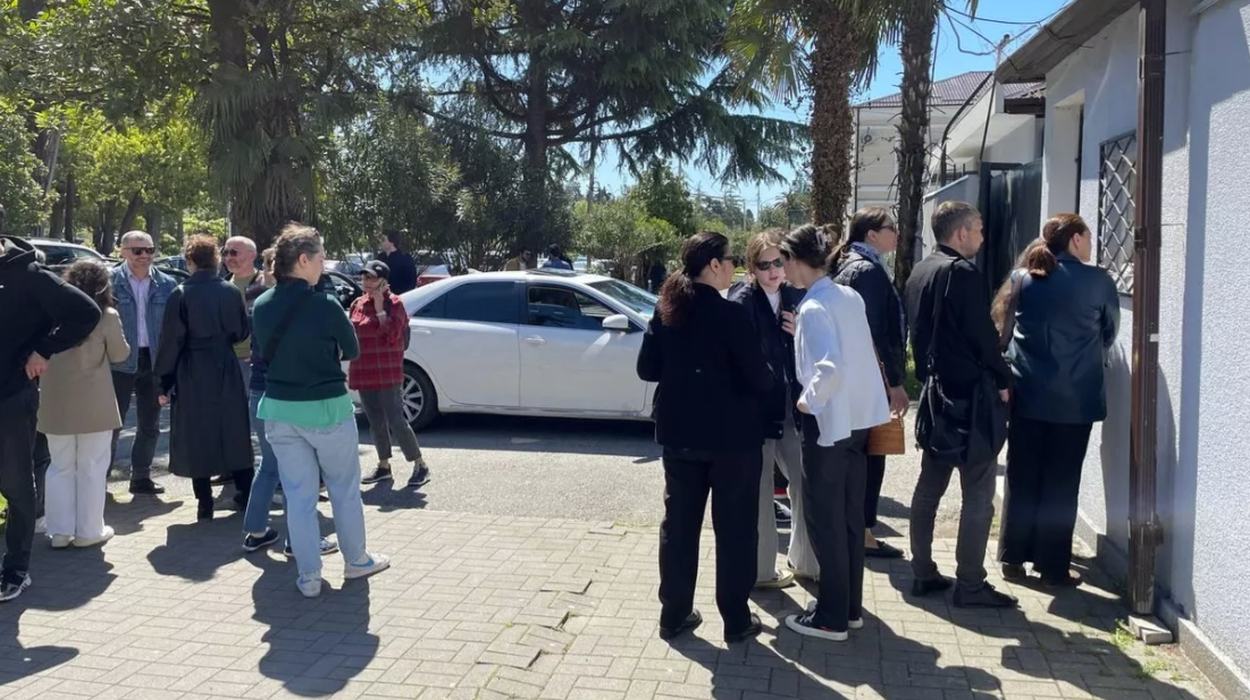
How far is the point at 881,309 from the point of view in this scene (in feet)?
16.9

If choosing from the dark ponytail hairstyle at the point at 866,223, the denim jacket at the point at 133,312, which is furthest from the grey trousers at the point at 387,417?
the dark ponytail hairstyle at the point at 866,223

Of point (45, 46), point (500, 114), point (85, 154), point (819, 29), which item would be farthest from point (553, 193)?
point (85, 154)

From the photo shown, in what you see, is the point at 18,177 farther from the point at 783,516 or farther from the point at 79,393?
the point at 783,516

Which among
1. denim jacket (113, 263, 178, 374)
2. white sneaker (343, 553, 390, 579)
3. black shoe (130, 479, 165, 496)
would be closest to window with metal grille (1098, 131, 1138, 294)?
white sneaker (343, 553, 390, 579)

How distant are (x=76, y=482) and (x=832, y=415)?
436cm

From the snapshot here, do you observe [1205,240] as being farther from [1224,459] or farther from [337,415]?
[337,415]

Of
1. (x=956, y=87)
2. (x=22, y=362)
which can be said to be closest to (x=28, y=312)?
(x=22, y=362)

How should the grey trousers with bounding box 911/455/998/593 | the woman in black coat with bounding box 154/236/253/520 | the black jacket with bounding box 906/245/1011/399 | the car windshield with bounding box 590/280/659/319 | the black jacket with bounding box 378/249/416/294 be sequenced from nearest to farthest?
the black jacket with bounding box 906/245/1011/399, the grey trousers with bounding box 911/455/998/593, the woman in black coat with bounding box 154/236/253/520, the car windshield with bounding box 590/280/659/319, the black jacket with bounding box 378/249/416/294

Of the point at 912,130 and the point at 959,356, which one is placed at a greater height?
the point at 912,130

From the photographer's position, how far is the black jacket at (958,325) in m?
4.72

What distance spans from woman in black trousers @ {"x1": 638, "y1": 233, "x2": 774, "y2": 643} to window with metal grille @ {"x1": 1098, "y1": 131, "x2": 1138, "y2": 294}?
2.32 m

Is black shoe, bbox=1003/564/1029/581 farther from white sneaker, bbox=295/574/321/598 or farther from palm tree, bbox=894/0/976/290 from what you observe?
palm tree, bbox=894/0/976/290

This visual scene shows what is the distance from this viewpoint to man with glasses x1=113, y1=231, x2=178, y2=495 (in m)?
7.12

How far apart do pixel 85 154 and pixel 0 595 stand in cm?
3612
